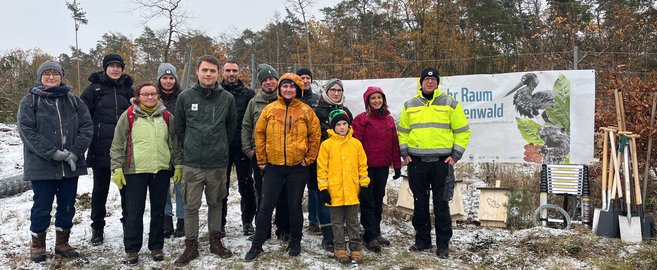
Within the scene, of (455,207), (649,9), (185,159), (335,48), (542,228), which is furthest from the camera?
(335,48)

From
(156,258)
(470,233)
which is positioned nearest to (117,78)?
(156,258)

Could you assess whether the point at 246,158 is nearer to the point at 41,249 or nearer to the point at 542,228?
the point at 41,249

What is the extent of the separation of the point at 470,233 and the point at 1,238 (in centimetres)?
533

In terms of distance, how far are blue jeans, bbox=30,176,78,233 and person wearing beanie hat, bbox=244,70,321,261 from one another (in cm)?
178

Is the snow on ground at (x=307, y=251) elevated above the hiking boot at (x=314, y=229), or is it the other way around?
the hiking boot at (x=314, y=229)

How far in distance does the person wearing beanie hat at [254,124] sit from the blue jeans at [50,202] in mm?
1697

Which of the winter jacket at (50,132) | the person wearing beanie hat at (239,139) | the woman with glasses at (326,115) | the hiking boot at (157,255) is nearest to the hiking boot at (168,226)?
the hiking boot at (157,255)

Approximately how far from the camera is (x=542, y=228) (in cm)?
487

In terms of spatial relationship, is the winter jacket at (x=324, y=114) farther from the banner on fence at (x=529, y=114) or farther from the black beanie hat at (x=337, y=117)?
the banner on fence at (x=529, y=114)

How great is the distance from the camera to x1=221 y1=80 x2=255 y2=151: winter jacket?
4293 millimetres

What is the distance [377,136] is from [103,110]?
2.79m

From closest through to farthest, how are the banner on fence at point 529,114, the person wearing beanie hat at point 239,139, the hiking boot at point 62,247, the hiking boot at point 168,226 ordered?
the hiking boot at point 62,247
the person wearing beanie hat at point 239,139
the hiking boot at point 168,226
the banner on fence at point 529,114

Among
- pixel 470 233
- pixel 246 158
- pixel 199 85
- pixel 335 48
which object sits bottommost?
pixel 470 233

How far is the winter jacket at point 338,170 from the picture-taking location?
3.83m
